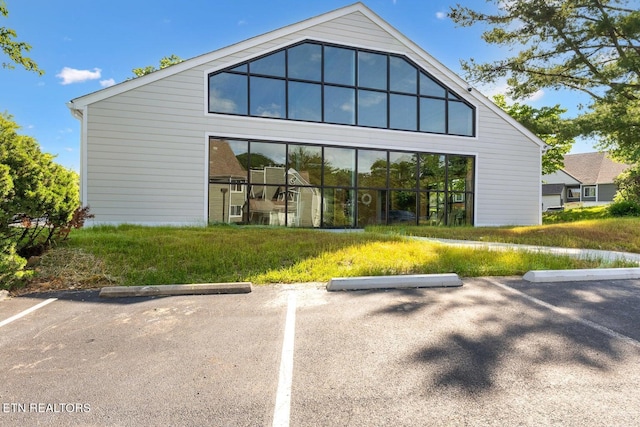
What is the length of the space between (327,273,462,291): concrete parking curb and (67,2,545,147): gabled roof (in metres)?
9.67

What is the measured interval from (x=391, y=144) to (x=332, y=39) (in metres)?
4.62

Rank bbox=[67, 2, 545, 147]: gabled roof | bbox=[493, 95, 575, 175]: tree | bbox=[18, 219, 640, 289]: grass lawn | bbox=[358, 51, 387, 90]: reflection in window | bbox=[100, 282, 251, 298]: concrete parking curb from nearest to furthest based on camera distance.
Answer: bbox=[100, 282, 251, 298]: concrete parking curb → bbox=[18, 219, 640, 289]: grass lawn → bbox=[67, 2, 545, 147]: gabled roof → bbox=[358, 51, 387, 90]: reflection in window → bbox=[493, 95, 575, 175]: tree

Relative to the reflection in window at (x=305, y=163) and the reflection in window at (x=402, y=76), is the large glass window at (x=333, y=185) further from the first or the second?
the reflection in window at (x=402, y=76)

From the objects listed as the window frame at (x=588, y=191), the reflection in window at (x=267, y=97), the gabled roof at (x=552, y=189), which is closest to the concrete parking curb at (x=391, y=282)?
the reflection in window at (x=267, y=97)

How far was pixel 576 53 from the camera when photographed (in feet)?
50.4

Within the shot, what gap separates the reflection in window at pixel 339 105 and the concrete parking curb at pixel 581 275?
900 cm

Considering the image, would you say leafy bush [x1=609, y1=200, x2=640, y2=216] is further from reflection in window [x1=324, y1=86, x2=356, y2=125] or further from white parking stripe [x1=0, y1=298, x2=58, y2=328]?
white parking stripe [x1=0, y1=298, x2=58, y2=328]

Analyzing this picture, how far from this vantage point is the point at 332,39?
12.7 meters

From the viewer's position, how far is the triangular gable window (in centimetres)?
1173

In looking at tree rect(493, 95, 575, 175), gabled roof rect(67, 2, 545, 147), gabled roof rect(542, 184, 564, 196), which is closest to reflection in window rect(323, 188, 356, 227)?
gabled roof rect(67, 2, 545, 147)

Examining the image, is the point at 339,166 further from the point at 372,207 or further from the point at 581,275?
the point at 581,275

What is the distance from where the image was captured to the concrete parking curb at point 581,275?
5344 millimetres

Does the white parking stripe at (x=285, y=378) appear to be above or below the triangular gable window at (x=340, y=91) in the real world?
below

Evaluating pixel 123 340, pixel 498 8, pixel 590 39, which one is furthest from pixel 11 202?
pixel 590 39
